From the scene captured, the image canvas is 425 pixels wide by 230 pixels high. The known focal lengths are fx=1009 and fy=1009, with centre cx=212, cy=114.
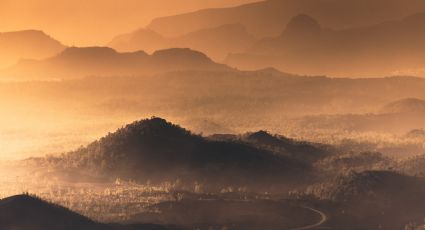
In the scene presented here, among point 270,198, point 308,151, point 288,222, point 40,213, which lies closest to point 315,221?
point 288,222

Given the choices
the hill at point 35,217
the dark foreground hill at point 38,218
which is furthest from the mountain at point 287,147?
the hill at point 35,217

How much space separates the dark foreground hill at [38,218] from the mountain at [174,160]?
38186 mm

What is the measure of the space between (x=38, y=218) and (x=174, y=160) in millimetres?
45877

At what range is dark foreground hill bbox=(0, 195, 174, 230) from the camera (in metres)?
62.1

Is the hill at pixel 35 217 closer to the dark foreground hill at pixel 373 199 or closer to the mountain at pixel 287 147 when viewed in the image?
the dark foreground hill at pixel 373 199

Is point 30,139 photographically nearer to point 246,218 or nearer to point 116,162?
point 116,162

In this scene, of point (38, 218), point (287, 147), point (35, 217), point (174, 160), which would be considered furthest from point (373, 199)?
point (287, 147)

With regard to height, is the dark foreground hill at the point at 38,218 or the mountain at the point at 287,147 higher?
the mountain at the point at 287,147

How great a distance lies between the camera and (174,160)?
108 m

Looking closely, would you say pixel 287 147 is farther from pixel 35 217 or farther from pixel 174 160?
pixel 35 217

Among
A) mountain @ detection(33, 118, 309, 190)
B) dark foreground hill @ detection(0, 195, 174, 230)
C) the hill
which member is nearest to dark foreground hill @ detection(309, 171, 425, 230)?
mountain @ detection(33, 118, 309, 190)

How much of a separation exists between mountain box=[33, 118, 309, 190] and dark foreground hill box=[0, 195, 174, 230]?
38186 mm

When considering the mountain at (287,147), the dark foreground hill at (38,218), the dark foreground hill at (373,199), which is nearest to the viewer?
the dark foreground hill at (38,218)

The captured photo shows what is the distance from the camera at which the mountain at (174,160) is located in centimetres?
10444
